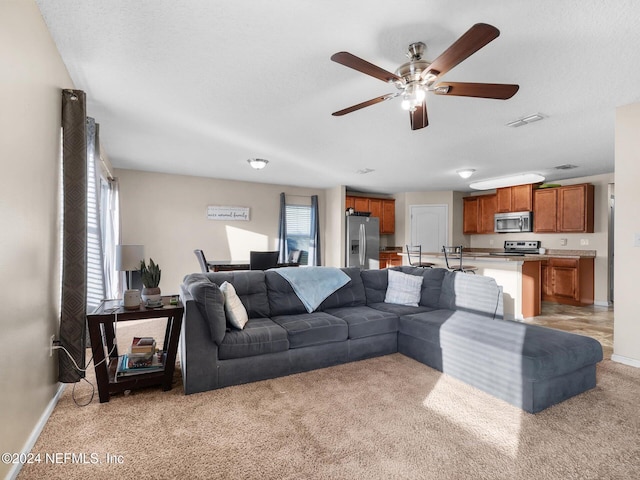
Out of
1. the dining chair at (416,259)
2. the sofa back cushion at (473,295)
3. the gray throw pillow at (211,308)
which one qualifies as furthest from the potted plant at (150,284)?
the dining chair at (416,259)

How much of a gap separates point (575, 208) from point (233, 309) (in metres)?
6.45

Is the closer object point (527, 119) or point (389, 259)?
point (527, 119)

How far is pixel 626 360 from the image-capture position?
3.14m

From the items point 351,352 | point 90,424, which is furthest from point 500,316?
point 90,424

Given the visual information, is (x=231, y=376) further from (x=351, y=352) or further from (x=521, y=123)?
(x=521, y=123)

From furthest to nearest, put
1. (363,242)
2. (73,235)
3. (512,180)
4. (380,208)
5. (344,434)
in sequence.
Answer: (380,208) < (363,242) < (512,180) < (73,235) < (344,434)

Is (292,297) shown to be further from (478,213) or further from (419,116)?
(478,213)

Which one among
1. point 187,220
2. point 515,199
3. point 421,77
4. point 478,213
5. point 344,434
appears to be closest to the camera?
point 344,434

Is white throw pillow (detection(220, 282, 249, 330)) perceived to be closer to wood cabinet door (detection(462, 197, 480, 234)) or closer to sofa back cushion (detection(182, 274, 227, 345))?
sofa back cushion (detection(182, 274, 227, 345))

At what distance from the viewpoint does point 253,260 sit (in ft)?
16.1

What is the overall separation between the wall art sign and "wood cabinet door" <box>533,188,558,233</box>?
5.85 metres

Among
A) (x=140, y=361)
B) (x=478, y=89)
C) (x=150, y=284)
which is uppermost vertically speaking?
(x=478, y=89)

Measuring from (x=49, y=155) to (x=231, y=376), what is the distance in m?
2.00

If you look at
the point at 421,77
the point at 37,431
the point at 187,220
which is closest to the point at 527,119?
the point at 421,77
